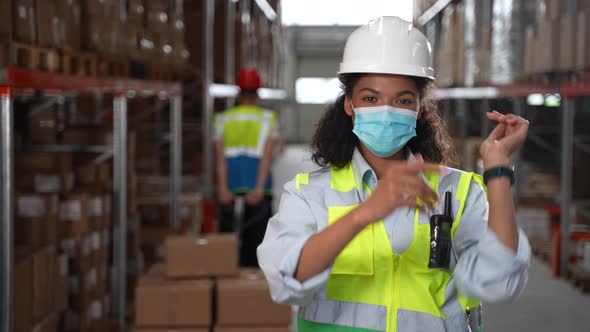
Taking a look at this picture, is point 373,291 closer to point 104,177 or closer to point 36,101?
point 104,177

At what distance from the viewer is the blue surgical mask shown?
A: 6.80 ft

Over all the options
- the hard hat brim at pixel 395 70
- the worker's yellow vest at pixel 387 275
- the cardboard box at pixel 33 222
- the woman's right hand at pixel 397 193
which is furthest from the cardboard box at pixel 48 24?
the woman's right hand at pixel 397 193

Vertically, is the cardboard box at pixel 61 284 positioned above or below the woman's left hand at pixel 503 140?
below

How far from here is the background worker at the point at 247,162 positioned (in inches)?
266

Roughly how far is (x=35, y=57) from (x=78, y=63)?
2.71 ft

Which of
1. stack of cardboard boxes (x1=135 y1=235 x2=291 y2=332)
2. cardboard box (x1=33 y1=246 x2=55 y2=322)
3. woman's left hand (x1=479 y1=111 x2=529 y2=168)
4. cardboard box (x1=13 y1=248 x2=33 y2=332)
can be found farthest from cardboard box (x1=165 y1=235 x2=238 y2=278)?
woman's left hand (x1=479 y1=111 x2=529 y2=168)

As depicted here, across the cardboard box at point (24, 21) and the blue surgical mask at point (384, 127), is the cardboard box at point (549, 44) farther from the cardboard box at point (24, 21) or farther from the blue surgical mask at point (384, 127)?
the blue surgical mask at point (384, 127)

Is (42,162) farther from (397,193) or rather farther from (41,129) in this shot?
(397,193)

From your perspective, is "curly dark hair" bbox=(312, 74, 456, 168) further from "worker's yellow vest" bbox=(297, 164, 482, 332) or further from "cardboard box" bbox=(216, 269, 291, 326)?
"cardboard box" bbox=(216, 269, 291, 326)

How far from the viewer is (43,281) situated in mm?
4711

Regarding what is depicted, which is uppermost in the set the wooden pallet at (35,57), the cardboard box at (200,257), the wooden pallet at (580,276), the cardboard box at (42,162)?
the wooden pallet at (35,57)

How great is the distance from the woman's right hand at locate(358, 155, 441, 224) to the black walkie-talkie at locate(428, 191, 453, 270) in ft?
0.77

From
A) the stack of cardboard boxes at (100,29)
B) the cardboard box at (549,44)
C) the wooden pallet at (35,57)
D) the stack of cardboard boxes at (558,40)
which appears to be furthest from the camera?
the cardboard box at (549,44)

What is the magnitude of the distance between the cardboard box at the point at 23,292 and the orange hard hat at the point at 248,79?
8.63 ft
